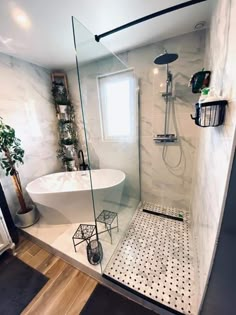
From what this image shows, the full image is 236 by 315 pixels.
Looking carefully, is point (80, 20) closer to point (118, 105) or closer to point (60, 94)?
point (118, 105)

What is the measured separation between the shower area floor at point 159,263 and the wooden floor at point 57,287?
0.27 m

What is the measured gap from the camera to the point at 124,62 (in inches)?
80.7

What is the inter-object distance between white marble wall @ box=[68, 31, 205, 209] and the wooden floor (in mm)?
1255

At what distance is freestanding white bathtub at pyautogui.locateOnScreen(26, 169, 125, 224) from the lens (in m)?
1.80

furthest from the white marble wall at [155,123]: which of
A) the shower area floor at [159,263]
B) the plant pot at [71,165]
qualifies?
the plant pot at [71,165]

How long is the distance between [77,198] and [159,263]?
1.21 meters

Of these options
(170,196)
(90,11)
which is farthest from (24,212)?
(90,11)

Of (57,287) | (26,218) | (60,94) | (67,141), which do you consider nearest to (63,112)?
(60,94)

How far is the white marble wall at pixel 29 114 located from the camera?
199 centimetres

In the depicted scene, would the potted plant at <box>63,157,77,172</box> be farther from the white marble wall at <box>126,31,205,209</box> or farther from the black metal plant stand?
the white marble wall at <box>126,31,205,209</box>

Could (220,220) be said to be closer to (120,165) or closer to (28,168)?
(120,165)

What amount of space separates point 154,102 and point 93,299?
7.51 feet

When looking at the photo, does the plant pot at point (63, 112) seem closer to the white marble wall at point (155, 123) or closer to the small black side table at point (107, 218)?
the white marble wall at point (155, 123)

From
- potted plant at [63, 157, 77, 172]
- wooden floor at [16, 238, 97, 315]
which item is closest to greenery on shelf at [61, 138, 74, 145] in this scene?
potted plant at [63, 157, 77, 172]
